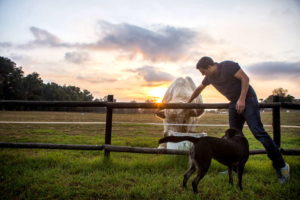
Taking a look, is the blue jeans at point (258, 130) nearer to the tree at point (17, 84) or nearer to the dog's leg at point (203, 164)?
the dog's leg at point (203, 164)

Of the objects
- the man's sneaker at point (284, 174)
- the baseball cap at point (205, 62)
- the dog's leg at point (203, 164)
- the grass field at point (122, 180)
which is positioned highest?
the baseball cap at point (205, 62)

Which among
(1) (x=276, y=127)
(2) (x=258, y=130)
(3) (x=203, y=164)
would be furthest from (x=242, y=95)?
(1) (x=276, y=127)

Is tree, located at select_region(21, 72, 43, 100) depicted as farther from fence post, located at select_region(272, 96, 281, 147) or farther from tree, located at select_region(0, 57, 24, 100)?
fence post, located at select_region(272, 96, 281, 147)

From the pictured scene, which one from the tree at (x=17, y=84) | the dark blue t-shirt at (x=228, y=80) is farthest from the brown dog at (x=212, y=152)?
the tree at (x=17, y=84)

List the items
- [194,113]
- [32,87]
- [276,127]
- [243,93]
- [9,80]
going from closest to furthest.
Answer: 1. [243,93]
2. [276,127]
3. [194,113]
4. [9,80]
5. [32,87]

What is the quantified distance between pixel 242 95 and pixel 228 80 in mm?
368

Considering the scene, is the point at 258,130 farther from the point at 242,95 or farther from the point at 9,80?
the point at 9,80

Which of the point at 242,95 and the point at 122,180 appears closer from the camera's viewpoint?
the point at 242,95

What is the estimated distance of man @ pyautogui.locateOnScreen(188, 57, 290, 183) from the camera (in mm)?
3641

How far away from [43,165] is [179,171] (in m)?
2.80

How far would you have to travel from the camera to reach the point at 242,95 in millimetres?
3598

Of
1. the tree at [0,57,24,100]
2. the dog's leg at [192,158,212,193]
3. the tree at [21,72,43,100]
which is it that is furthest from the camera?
the tree at [21,72,43,100]

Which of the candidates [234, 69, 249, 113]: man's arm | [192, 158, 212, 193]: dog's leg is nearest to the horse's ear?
[234, 69, 249, 113]: man's arm

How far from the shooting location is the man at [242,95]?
3641mm
